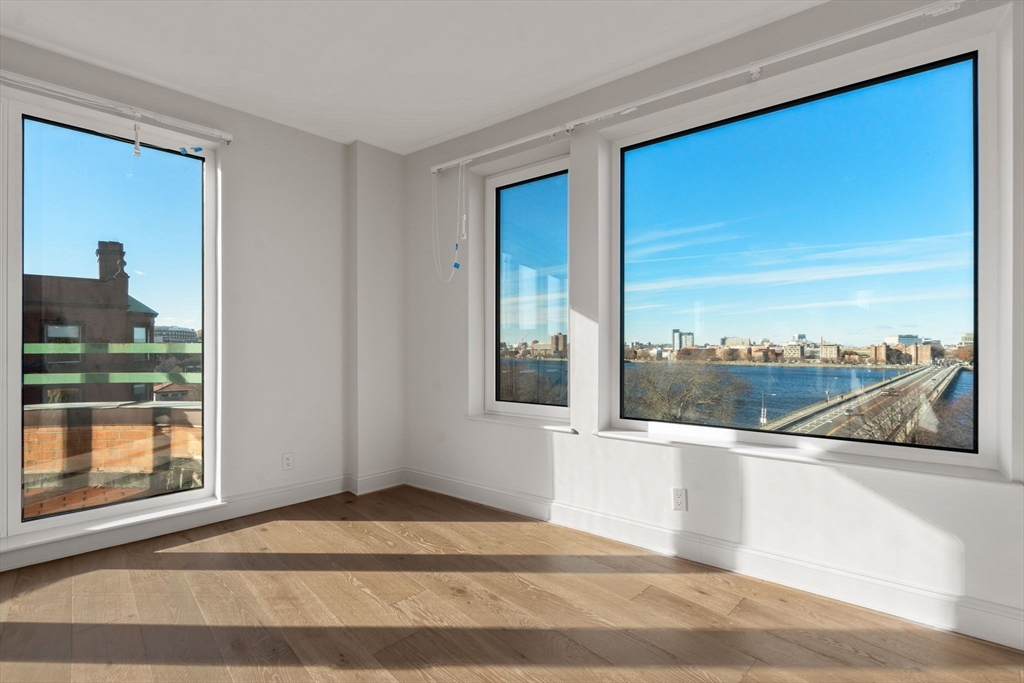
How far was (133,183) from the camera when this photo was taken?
119 inches

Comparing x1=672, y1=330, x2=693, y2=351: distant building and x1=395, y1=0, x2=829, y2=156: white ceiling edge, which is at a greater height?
x1=395, y1=0, x2=829, y2=156: white ceiling edge

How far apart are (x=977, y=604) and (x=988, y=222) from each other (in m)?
1.49

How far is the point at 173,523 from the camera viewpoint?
3043mm

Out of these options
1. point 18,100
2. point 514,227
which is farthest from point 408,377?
point 18,100

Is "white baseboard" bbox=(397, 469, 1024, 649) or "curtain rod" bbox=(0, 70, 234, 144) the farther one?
"curtain rod" bbox=(0, 70, 234, 144)

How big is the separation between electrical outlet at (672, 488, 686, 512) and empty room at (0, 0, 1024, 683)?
0.03 meters

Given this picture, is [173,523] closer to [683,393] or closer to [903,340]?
[683,393]

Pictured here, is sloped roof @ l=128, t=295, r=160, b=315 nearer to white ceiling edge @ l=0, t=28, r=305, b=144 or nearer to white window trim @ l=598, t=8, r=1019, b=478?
white ceiling edge @ l=0, t=28, r=305, b=144

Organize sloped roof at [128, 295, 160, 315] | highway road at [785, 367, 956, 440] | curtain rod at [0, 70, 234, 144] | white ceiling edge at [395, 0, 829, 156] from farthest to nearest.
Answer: sloped roof at [128, 295, 160, 315]
curtain rod at [0, 70, 234, 144]
white ceiling edge at [395, 0, 829, 156]
highway road at [785, 367, 956, 440]

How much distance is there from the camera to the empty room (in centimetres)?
201

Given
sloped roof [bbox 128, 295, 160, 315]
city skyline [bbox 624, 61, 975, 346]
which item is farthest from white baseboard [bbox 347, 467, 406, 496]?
city skyline [bbox 624, 61, 975, 346]

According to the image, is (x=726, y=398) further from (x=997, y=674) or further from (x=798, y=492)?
(x=997, y=674)

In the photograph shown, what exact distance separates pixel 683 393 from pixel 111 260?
3334mm

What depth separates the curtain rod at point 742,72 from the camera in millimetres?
2033
